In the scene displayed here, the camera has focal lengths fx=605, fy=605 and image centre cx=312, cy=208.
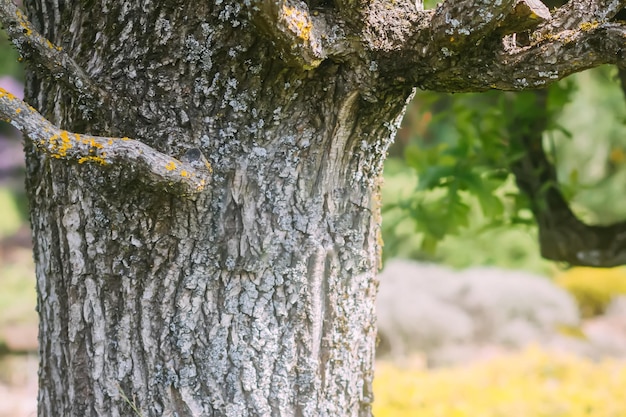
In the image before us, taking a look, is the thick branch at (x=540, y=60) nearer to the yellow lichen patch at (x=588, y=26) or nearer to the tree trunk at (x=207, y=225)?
the yellow lichen patch at (x=588, y=26)

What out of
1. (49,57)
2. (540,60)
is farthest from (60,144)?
(540,60)

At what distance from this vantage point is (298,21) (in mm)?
1023

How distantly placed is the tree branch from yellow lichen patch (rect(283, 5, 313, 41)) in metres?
0.40

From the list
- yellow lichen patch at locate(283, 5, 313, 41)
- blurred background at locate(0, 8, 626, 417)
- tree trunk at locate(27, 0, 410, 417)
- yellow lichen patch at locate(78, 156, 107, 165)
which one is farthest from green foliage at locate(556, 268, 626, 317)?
yellow lichen patch at locate(78, 156, 107, 165)

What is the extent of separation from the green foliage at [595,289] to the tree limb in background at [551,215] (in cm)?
478

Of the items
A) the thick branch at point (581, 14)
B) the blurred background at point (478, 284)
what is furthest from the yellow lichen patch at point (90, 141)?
the thick branch at point (581, 14)

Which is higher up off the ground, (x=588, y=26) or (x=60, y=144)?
(x=588, y=26)

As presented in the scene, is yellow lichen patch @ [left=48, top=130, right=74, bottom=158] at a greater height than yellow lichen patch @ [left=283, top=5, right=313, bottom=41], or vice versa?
yellow lichen patch @ [left=283, top=5, right=313, bottom=41]

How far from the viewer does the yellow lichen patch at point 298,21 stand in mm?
1006

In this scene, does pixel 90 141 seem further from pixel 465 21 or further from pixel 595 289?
pixel 595 289

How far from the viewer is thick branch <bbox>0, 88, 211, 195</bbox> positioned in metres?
1.03

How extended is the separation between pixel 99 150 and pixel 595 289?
6.76 meters

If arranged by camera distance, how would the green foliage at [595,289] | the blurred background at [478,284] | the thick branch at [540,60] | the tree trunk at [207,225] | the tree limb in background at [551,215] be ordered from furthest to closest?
the green foliage at [595,289] < the blurred background at [478,284] < the tree limb in background at [551,215] < the tree trunk at [207,225] < the thick branch at [540,60]

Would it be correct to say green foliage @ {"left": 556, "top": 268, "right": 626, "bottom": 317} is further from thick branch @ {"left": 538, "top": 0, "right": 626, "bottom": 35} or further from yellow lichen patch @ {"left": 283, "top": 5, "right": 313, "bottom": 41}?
yellow lichen patch @ {"left": 283, "top": 5, "right": 313, "bottom": 41}
